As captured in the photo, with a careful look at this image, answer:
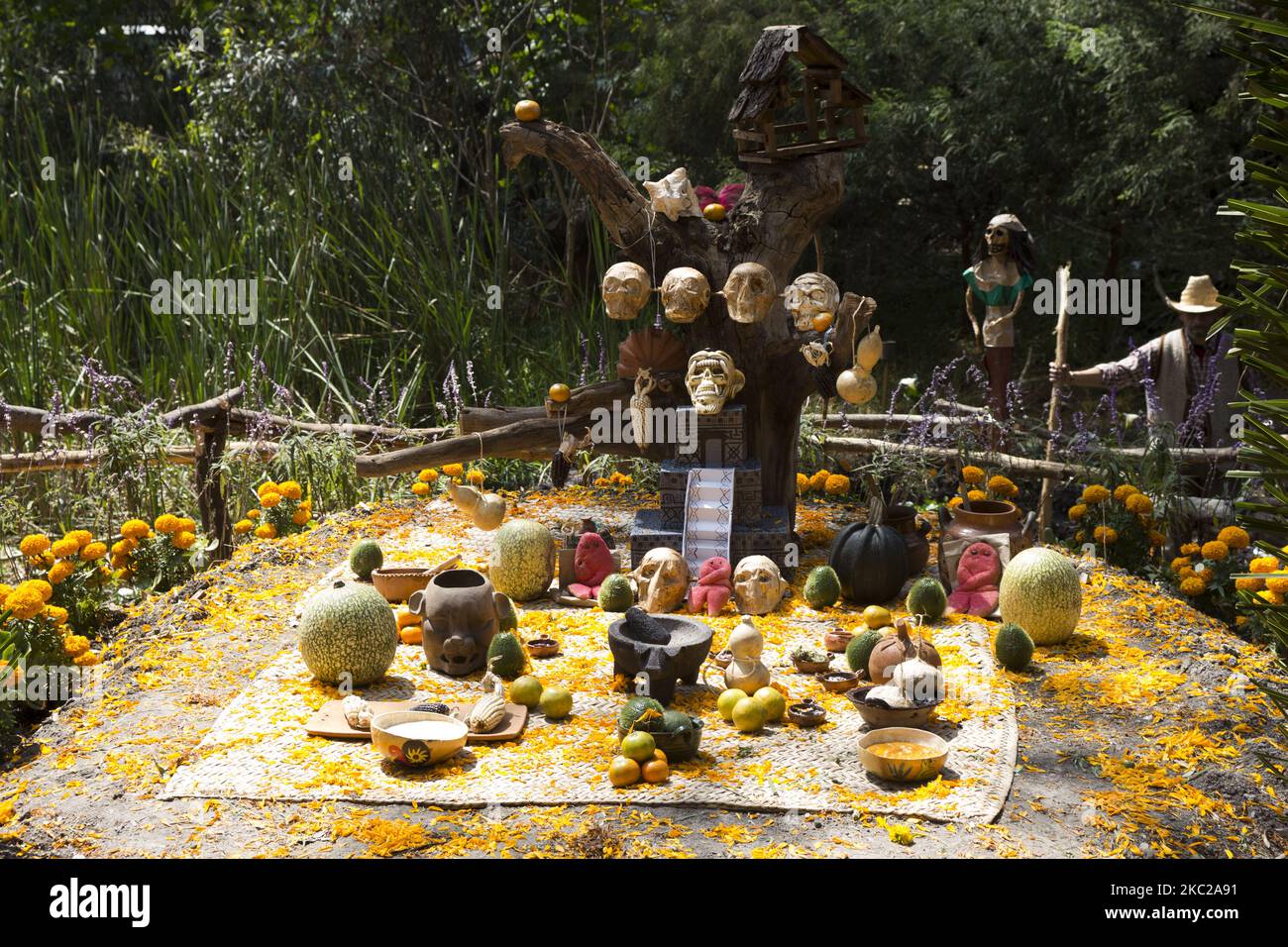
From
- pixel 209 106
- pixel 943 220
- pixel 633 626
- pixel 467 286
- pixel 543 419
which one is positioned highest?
pixel 209 106

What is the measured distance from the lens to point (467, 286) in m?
9.17

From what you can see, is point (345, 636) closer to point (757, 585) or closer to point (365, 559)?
point (365, 559)

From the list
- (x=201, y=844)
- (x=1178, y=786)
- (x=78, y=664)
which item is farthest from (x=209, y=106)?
(x=1178, y=786)

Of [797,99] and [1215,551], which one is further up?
[797,99]

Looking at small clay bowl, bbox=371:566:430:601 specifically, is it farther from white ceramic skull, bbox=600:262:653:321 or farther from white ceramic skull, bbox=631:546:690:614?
white ceramic skull, bbox=600:262:653:321

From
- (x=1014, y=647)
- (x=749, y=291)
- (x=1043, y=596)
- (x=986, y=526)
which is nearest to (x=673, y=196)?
(x=749, y=291)

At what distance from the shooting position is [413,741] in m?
3.92

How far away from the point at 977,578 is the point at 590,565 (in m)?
1.79

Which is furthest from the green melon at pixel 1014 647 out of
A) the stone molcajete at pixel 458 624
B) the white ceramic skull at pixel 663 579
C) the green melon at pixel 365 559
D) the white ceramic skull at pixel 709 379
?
the green melon at pixel 365 559

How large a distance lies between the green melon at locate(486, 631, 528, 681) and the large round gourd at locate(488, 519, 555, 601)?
3.02 feet

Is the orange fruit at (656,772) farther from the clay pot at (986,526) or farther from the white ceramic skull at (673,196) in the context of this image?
the white ceramic skull at (673,196)

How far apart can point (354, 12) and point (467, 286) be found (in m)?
3.55

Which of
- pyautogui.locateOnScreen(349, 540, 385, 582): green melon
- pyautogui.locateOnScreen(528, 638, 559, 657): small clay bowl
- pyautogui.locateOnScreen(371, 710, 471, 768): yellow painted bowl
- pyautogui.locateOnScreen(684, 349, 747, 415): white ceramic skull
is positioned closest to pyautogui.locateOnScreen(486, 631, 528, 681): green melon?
pyautogui.locateOnScreen(528, 638, 559, 657): small clay bowl

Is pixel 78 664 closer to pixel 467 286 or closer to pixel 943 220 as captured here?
pixel 467 286
